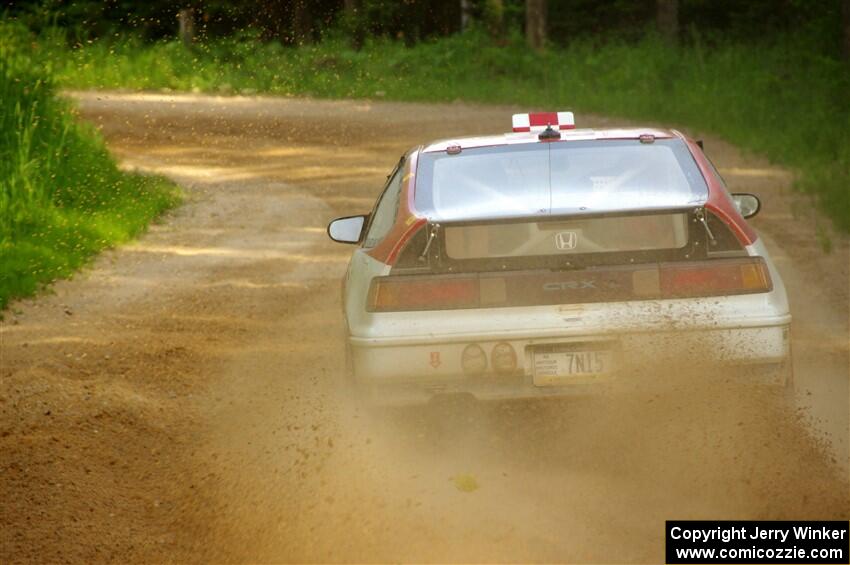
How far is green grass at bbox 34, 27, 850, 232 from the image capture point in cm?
2323

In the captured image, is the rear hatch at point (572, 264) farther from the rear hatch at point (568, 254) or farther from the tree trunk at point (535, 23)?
the tree trunk at point (535, 23)

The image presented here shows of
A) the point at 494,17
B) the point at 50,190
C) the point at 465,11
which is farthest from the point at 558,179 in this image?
the point at 465,11

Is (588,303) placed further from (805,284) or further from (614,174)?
(805,284)

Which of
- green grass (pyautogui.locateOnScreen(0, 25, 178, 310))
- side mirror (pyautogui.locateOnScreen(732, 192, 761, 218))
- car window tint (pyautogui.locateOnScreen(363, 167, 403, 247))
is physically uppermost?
car window tint (pyautogui.locateOnScreen(363, 167, 403, 247))

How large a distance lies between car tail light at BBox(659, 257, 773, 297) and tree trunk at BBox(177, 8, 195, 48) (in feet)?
90.2

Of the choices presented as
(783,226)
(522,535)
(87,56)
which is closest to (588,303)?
(522,535)

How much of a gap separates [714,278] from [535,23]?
3002 cm

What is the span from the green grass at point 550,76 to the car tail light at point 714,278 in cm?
1364

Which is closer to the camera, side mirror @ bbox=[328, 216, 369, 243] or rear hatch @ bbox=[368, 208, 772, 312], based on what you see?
rear hatch @ bbox=[368, 208, 772, 312]

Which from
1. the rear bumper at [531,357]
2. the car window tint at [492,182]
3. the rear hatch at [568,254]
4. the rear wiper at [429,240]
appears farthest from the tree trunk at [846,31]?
the rear wiper at [429,240]

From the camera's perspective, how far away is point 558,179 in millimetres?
6977

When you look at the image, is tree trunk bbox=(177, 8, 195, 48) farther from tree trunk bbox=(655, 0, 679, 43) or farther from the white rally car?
the white rally car

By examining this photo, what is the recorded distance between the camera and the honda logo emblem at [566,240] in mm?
6465

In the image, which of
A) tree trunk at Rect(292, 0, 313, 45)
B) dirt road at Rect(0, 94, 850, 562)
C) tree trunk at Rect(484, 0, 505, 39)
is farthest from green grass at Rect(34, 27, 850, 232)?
dirt road at Rect(0, 94, 850, 562)
